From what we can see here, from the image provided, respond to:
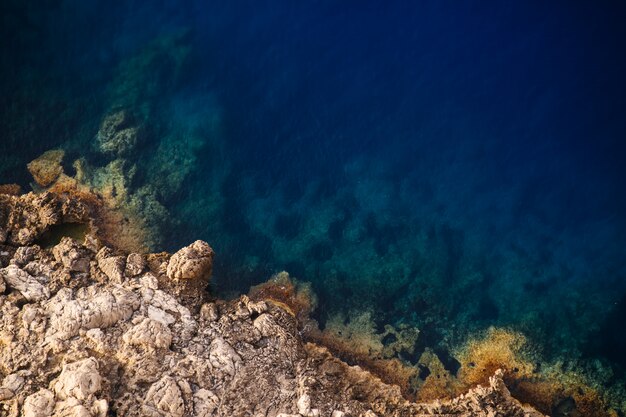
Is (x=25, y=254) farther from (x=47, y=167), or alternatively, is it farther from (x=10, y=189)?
(x=47, y=167)

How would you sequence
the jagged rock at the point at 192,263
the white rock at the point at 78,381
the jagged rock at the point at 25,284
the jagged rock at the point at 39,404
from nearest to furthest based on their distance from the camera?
1. the jagged rock at the point at 39,404
2. the white rock at the point at 78,381
3. the jagged rock at the point at 25,284
4. the jagged rock at the point at 192,263

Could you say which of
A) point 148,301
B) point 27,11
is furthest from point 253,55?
point 148,301

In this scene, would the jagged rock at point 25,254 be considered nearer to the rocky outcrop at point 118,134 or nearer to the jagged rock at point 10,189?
the jagged rock at point 10,189

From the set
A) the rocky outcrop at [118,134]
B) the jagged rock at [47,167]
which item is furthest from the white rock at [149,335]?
the rocky outcrop at [118,134]

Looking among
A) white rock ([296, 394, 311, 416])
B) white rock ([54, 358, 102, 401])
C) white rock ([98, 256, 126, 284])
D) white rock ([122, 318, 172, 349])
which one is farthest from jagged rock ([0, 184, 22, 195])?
white rock ([296, 394, 311, 416])

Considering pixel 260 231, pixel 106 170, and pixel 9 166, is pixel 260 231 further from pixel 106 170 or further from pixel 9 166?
pixel 9 166

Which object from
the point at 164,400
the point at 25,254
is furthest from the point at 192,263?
the point at 25,254
